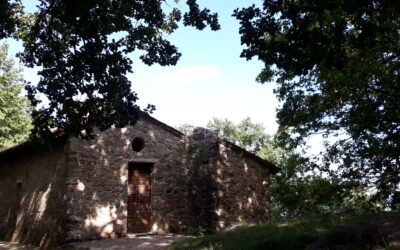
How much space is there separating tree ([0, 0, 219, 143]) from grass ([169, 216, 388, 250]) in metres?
3.34

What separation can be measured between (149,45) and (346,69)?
4552 mm

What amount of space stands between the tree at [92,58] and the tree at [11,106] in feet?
51.1

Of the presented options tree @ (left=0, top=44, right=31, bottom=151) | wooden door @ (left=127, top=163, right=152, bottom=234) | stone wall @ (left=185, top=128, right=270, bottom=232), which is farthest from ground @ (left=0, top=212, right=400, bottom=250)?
tree @ (left=0, top=44, right=31, bottom=151)

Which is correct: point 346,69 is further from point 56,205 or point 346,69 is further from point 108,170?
point 56,205

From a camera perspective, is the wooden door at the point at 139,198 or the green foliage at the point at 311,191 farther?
the wooden door at the point at 139,198

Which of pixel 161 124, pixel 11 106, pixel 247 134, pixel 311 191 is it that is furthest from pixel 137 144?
pixel 247 134

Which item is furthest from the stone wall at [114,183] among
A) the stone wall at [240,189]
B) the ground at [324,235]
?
the ground at [324,235]

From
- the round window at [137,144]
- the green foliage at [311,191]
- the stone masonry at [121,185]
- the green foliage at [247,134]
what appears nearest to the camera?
the green foliage at [311,191]

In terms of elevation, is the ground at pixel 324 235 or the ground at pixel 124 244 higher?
the ground at pixel 324 235

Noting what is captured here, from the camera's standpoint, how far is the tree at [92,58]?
7.42 meters

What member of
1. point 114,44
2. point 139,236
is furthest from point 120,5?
point 139,236

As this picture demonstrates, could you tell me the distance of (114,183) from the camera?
10961 millimetres

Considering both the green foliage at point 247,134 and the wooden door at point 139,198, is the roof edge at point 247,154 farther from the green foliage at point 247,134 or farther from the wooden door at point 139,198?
the green foliage at point 247,134

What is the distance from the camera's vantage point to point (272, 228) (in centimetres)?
752
